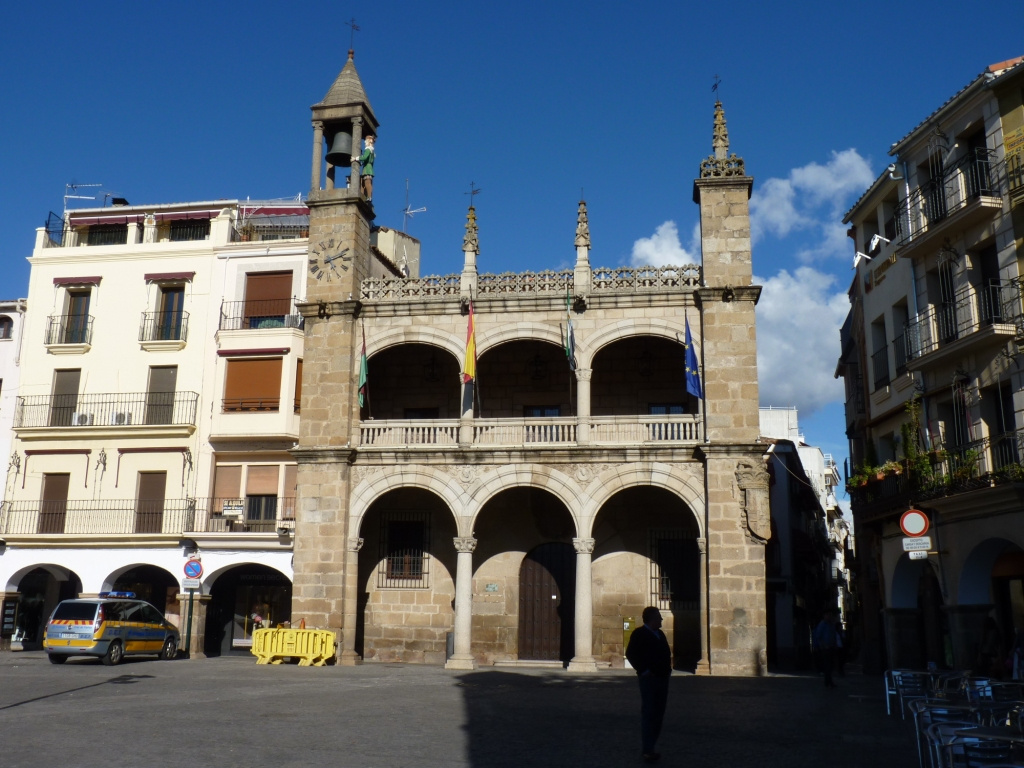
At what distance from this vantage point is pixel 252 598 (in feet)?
92.6

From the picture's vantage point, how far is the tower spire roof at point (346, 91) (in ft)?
85.5

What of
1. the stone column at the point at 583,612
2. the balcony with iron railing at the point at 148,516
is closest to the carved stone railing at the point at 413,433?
the stone column at the point at 583,612

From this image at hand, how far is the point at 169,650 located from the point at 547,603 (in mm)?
9856

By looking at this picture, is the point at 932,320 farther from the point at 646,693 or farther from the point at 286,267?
the point at 286,267

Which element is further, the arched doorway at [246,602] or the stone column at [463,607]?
the arched doorway at [246,602]

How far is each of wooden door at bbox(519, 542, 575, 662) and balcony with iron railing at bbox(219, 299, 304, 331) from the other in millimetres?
10379

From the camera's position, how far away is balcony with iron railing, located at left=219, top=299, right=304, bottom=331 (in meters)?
28.3

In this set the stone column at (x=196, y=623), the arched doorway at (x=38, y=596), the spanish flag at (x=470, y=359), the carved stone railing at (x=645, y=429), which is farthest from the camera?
the arched doorway at (x=38, y=596)

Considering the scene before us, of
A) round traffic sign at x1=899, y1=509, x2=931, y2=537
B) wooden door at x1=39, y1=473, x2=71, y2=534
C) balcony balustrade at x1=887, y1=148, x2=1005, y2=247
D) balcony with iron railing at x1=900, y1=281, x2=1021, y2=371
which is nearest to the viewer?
round traffic sign at x1=899, y1=509, x2=931, y2=537

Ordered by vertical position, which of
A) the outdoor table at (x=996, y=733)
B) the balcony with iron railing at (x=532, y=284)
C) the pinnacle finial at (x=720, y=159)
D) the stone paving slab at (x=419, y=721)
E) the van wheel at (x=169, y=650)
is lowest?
the stone paving slab at (x=419, y=721)

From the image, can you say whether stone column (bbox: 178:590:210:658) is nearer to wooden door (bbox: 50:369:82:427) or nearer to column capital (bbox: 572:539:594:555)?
wooden door (bbox: 50:369:82:427)

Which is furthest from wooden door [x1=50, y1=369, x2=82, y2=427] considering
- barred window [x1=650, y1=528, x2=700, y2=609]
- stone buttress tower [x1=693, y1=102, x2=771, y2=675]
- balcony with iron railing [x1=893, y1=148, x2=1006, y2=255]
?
balcony with iron railing [x1=893, y1=148, x2=1006, y2=255]

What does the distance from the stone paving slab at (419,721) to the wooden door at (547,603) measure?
428 centimetres

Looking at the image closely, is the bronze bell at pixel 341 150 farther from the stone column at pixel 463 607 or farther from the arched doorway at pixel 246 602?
the arched doorway at pixel 246 602
